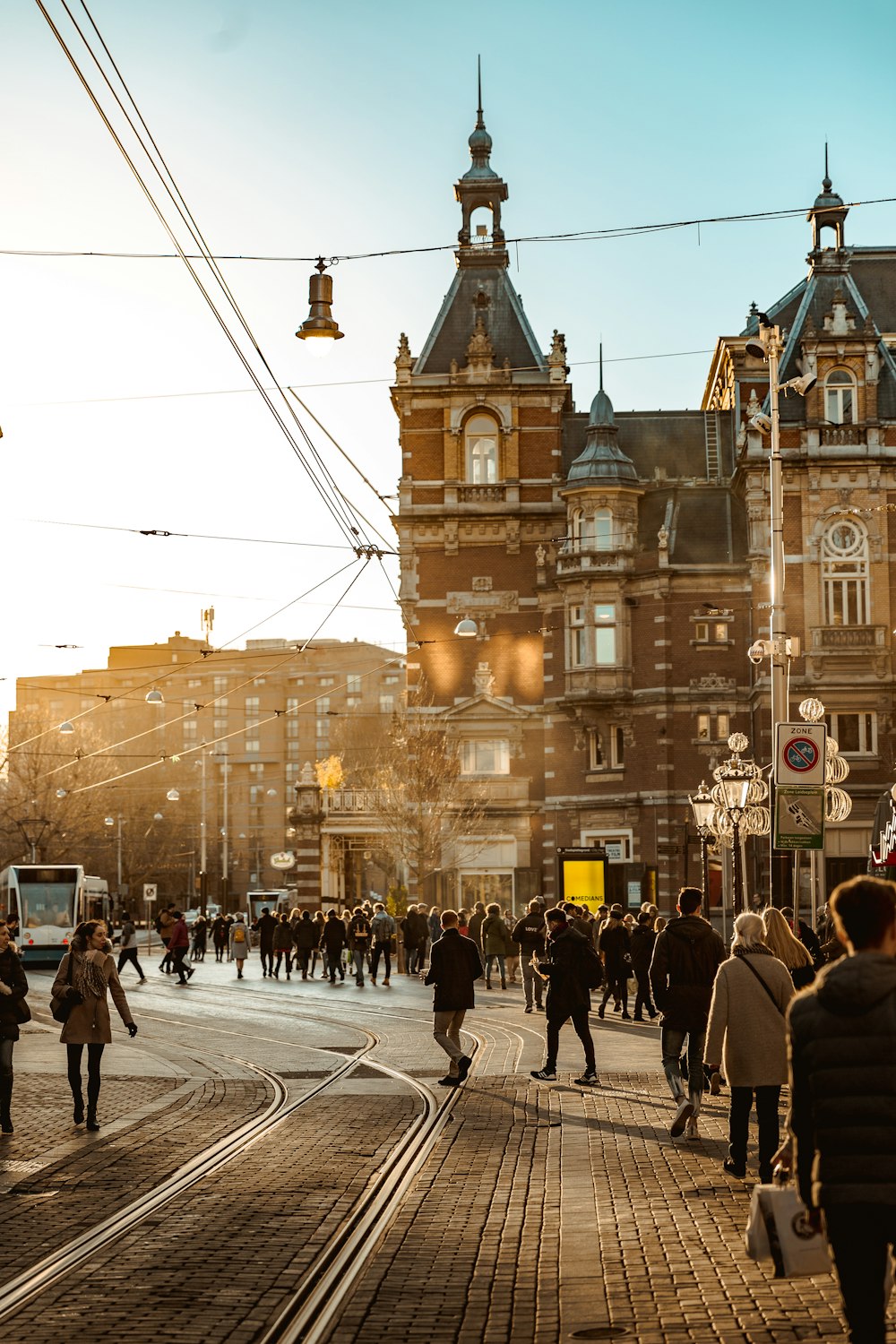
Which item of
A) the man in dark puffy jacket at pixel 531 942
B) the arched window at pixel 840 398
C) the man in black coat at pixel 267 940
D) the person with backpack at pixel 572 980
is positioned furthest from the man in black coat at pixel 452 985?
the arched window at pixel 840 398

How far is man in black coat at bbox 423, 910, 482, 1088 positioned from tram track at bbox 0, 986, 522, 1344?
1.46 ft

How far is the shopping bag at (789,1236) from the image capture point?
5547mm

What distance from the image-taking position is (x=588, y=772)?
55188 millimetres

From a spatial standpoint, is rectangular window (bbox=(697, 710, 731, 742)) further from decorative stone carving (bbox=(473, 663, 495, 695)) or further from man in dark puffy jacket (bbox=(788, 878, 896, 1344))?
man in dark puffy jacket (bbox=(788, 878, 896, 1344))

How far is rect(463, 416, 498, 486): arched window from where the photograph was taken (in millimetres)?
57250

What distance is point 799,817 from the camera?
18.6 meters

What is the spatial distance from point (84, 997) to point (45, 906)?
33.9m

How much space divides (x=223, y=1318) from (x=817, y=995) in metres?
3.60

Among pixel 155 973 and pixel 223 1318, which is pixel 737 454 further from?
pixel 223 1318

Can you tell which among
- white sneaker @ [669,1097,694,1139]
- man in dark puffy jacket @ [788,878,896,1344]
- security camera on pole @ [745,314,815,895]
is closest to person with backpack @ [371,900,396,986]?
security camera on pole @ [745,314,815,895]

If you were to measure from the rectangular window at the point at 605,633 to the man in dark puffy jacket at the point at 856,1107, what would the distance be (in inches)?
1953

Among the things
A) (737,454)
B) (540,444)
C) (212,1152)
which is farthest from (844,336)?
(212,1152)

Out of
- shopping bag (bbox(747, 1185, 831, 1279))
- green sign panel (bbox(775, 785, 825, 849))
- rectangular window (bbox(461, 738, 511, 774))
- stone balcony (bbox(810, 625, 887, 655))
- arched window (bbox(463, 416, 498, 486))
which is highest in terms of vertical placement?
arched window (bbox(463, 416, 498, 486))

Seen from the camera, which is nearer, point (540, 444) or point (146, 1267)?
point (146, 1267)
